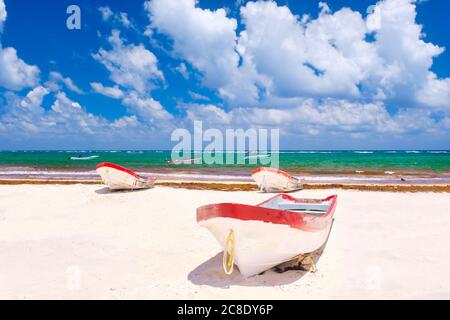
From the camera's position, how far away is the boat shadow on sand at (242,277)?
6309 mm

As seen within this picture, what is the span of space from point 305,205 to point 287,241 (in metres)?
4.91

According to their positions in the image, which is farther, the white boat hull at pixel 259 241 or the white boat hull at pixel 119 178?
the white boat hull at pixel 119 178

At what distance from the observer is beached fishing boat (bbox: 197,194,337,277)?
19.0ft

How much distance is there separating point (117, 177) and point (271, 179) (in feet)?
26.0

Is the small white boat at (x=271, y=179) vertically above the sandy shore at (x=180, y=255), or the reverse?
the small white boat at (x=271, y=179)

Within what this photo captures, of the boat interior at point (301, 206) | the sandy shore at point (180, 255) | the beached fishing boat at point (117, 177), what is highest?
the beached fishing boat at point (117, 177)

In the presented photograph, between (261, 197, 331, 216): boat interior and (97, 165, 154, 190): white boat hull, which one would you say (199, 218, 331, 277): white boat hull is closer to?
(261, 197, 331, 216): boat interior

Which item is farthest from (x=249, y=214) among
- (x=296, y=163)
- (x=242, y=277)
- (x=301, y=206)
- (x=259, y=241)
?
(x=296, y=163)

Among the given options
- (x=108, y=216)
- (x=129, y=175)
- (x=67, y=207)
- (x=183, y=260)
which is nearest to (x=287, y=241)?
(x=183, y=260)

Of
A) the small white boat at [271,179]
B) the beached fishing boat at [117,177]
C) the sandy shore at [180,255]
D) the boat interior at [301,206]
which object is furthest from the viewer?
the small white boat at [271,179]

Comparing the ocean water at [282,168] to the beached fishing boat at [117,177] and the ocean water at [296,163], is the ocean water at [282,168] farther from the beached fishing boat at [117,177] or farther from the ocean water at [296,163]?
the beached fishing boat at [117,177]

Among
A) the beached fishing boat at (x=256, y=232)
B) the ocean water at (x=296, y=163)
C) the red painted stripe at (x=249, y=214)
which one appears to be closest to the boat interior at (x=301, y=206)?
the beached fishing boat at (x=256, y=232)

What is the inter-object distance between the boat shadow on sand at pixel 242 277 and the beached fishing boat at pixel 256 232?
18cm
